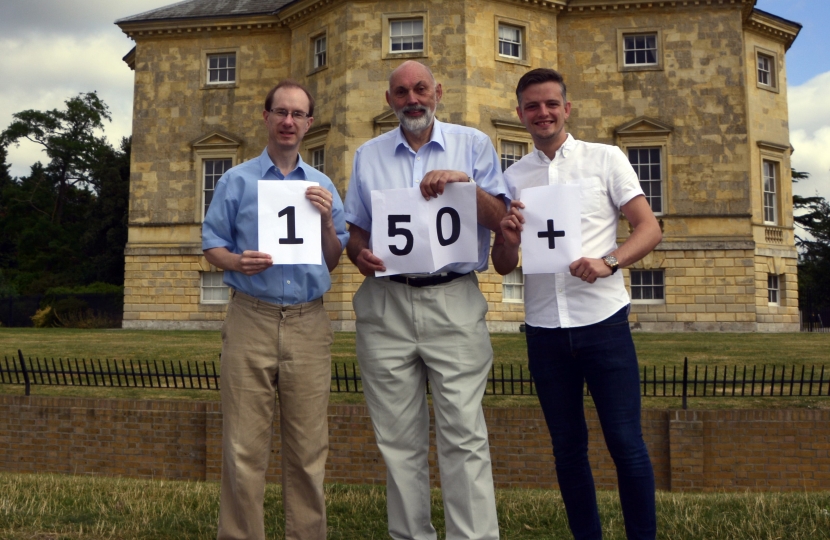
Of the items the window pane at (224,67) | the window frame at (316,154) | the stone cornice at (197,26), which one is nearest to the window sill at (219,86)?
the window pane at (224,67)

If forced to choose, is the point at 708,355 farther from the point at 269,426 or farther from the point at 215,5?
the point at 215,5

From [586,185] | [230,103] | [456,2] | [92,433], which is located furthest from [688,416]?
[230,103]

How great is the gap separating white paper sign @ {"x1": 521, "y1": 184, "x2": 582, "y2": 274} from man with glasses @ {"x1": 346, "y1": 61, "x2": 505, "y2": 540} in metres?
0.25

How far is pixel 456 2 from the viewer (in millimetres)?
27406

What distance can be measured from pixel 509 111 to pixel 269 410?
24.2 meters

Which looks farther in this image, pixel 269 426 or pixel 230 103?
pixel 230 103

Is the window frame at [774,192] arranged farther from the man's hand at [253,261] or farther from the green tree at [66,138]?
the green tree at [66,138]

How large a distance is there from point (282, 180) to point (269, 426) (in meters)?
1.45

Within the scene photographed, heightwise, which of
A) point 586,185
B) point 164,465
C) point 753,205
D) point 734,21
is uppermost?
point 734,21

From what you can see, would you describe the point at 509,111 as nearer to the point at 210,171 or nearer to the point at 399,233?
the point at 210,171

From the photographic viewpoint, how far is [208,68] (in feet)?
105

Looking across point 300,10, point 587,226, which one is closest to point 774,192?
point 300,10

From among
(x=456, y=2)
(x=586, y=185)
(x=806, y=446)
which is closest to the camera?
(x=586, y=185)

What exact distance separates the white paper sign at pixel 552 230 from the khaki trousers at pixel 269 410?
4.44ft
